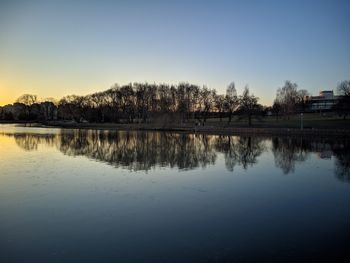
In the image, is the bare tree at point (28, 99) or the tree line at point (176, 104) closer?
the tree line at point (176, 104)

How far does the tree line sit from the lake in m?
46.9

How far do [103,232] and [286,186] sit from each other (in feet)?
30.0

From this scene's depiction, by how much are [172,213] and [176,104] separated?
7350 cm

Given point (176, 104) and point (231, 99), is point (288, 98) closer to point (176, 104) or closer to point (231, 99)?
point (231, 99)

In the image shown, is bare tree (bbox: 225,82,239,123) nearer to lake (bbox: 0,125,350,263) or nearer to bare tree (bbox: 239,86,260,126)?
bare tree (bbox: 239,86,260,126)

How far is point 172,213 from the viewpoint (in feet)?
32.3

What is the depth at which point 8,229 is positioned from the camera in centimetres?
832

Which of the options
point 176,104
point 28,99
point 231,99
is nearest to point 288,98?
point 231,99

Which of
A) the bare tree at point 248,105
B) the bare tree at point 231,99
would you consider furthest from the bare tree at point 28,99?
the bare tree at point 248,105

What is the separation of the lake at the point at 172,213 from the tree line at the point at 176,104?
46933mm

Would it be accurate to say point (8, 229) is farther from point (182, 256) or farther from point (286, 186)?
point (286, 186)

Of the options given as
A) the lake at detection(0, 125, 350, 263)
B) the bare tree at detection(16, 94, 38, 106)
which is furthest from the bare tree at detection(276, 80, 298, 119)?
the bare tree at detection(16, 94, 38, 106)

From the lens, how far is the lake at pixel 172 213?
23.2 feet

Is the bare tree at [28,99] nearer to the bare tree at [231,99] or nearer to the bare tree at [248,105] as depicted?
the bare tree at [231,99]
